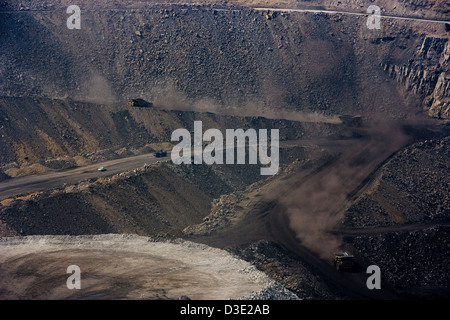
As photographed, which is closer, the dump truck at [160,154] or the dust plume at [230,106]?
the dump truck at [160,154]

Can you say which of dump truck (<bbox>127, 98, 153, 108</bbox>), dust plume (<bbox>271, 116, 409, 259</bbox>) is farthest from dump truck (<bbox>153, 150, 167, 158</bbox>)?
dust plume (<bbox>271, 116, 409, 259</bbox>)

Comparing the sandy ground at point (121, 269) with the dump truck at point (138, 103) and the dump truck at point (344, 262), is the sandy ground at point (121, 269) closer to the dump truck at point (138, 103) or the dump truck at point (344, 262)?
the dump truck at point (344, 262)

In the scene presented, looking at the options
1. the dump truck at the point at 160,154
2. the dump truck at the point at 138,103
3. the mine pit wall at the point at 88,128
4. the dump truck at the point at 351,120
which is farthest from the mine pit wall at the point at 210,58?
the dump truck at the point at 160,154

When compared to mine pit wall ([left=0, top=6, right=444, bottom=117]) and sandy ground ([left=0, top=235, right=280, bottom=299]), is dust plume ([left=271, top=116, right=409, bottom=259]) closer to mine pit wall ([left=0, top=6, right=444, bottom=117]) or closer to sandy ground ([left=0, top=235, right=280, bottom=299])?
mine pit wall ([left=0, top=6, right=444, bottom=117])

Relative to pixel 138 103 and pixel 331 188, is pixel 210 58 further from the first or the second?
pixel 331 188

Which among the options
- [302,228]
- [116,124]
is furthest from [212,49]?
[302,228]

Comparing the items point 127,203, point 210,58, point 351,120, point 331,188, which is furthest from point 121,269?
point 351,120

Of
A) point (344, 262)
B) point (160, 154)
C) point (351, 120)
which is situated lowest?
point (344, 262)
